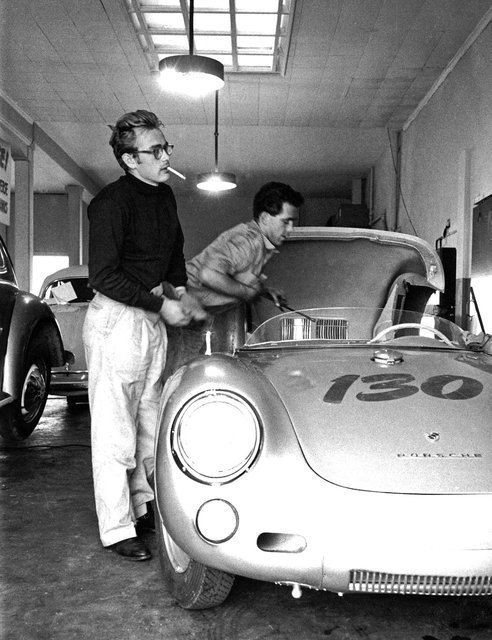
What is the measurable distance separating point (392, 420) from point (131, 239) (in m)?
1.25

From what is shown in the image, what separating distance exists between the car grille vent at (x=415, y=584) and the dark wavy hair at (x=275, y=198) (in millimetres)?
2001

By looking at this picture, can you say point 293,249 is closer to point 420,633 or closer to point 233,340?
point 233,340

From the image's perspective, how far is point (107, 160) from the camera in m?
13.9

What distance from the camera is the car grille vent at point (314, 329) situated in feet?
8.93

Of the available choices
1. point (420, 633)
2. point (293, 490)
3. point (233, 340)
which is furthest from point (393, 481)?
point (233, 340)

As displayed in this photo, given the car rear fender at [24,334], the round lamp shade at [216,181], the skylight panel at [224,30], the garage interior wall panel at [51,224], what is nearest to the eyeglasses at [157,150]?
the car rear fender at [24,334]

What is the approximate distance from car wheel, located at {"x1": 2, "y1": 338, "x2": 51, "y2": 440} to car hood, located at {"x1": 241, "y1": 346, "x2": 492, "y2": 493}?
7.28 feet

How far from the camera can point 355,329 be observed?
Result: 8.89 feet

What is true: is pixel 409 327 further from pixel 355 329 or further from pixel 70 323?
pixel 70 323

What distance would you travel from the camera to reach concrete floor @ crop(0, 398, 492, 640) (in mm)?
1841

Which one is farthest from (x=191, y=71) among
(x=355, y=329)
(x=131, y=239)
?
(x=355, y=329)

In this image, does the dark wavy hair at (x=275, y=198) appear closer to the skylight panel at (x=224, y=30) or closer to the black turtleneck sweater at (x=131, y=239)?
the black turtleneck sweater at (x=131, y=239)

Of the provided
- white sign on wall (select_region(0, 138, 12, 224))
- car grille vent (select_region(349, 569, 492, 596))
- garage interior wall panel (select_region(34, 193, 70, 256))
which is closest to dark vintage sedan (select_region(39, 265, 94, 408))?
car grille vent (select_region(349, 569, 492, 596))

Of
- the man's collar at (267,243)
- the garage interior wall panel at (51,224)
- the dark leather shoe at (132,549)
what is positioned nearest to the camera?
the dark leather shoe at (132,549)
